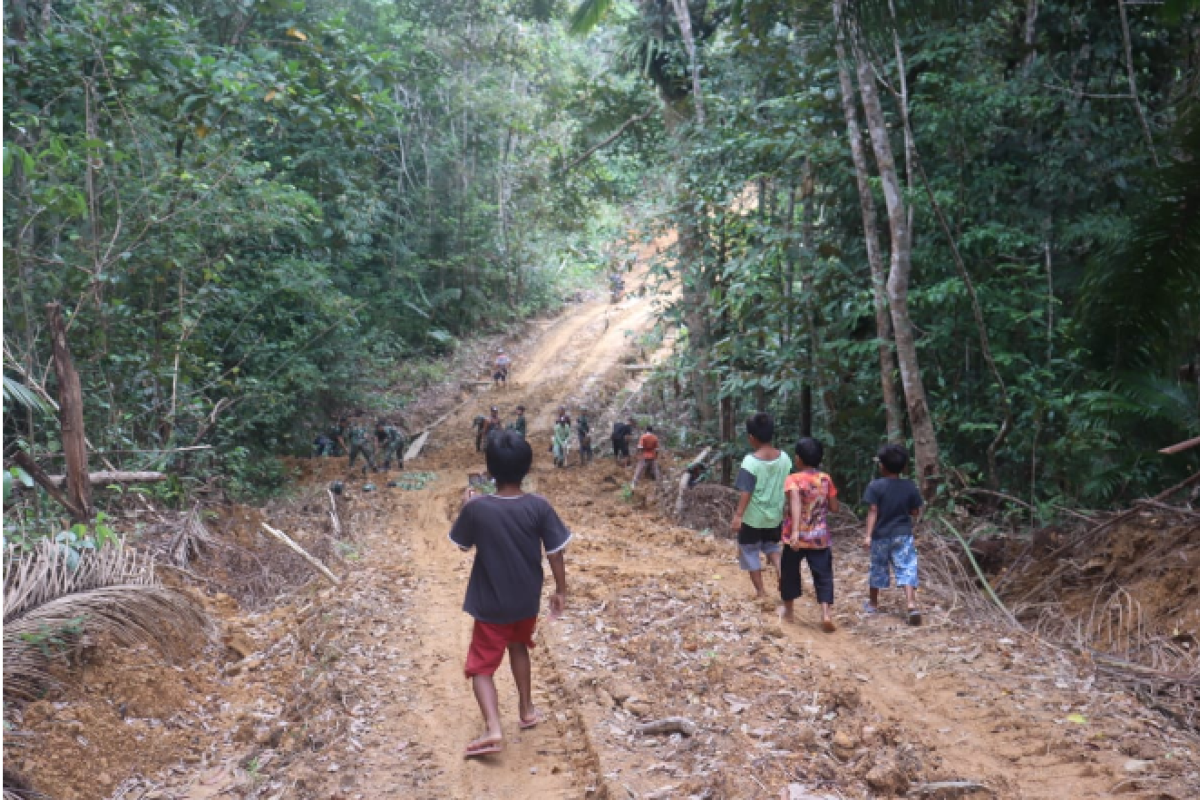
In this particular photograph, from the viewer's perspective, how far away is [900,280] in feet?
30.6

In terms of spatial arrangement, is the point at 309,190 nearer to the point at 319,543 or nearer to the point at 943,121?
the point at 319,543

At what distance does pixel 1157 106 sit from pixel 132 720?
1154 centimetres

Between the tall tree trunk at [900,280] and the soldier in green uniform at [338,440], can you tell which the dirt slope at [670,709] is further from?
the soldier in green uniform at [338,440]

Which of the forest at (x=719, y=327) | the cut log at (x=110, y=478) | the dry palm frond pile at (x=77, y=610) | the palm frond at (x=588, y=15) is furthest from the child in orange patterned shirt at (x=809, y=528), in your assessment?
the palm frond at (x=588, y=15)

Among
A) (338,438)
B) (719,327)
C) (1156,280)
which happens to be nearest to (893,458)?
(1156,280)

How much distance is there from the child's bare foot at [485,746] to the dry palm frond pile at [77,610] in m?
2.84

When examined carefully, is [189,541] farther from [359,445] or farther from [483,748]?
[359,445]

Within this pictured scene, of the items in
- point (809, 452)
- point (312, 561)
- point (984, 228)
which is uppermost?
point (984, 228)

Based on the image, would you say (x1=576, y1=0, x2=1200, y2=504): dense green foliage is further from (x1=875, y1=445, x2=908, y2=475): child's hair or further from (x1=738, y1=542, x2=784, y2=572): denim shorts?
(x1=738, y1=542, x2=784, y2=572): denim shorts

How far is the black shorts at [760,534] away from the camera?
730 cm

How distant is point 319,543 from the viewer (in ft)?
36.5

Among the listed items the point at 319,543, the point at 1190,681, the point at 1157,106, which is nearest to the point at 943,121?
the point at 1157,106

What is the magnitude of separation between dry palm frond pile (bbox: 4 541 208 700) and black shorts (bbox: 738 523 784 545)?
4557mm

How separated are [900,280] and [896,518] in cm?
316
